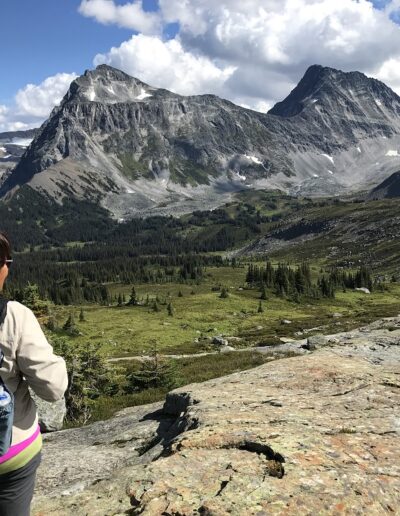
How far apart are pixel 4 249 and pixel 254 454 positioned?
844 centimetres

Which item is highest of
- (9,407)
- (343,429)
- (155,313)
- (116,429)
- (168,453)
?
(9,407)

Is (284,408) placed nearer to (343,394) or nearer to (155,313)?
(343,394)

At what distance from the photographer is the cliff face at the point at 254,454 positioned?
960 cm

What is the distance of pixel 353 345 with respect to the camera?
36.8m

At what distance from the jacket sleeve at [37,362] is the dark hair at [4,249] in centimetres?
76

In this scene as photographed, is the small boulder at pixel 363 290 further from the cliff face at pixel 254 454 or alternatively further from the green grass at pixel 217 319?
the cliff face at pixel 254 454

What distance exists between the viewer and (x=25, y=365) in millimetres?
6133

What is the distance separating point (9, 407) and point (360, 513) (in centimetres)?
707

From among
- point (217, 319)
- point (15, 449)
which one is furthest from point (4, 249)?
point (217, 319)

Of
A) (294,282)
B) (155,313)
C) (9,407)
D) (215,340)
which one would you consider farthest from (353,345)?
(294,282)

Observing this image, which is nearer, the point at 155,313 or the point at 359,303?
the point at 155,313

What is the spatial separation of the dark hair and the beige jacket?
65 cm

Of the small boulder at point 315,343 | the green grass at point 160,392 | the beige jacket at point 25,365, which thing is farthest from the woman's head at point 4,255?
the small boulder at point 315,343

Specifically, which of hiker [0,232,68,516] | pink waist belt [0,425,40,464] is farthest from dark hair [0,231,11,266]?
pink waist belt [0,425,40,464]
